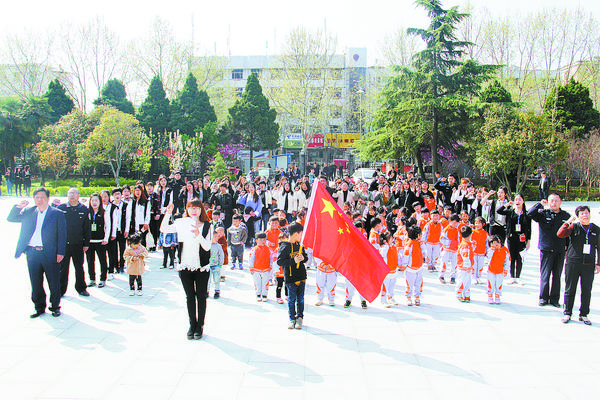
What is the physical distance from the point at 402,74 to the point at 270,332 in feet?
65.1

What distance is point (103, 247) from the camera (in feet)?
26.5

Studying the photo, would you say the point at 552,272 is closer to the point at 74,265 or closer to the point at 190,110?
the point at 74,265

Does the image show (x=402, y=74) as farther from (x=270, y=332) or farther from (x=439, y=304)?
(x=270, y=332)

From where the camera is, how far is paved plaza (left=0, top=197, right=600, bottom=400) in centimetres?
439

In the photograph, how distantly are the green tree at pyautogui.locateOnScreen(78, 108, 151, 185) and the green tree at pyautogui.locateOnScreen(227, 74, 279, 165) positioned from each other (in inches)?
337

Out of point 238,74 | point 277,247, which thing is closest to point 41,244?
point 277,247

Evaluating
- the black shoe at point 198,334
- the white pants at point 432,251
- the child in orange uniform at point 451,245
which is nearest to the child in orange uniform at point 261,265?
the black shoe at point 198,334

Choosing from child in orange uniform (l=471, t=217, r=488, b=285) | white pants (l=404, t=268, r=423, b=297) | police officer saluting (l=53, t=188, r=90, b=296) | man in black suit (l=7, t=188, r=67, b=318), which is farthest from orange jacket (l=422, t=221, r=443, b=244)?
man in black suit (l=7, t=188, r=67, b=318)

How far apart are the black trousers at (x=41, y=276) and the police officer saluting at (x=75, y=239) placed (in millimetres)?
861

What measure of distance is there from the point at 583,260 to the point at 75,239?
826 cm

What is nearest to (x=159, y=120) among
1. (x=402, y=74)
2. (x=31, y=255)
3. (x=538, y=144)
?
(x=402, y=74)

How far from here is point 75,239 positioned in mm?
7312

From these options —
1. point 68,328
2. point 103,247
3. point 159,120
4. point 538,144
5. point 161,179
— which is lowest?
point 68,328

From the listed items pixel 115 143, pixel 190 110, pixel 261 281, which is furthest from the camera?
pixel 190 110
